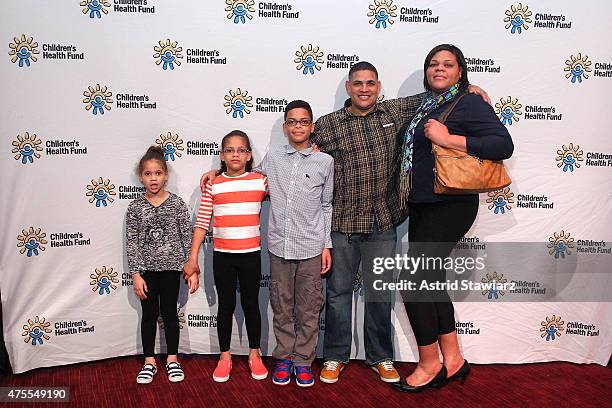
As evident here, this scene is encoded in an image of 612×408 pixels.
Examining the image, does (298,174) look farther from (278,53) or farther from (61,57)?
(61,57)

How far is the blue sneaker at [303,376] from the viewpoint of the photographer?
9.22 feet

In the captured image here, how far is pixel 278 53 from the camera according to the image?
10.3 feet

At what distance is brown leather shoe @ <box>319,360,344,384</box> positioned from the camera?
9.43 ft

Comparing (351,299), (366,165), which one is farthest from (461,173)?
(351,299)

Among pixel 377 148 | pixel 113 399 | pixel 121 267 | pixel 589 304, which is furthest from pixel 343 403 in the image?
pixel 589 304

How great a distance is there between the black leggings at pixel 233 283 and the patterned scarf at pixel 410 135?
0.96 metres

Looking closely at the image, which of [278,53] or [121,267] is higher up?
[278,53]

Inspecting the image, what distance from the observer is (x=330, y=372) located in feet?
9.51

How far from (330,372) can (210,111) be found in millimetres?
1816

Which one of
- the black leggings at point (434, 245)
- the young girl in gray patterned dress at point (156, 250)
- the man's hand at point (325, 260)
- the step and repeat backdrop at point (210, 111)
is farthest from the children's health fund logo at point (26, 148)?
the black leggings at point (434, 245)

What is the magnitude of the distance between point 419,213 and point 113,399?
2.00m

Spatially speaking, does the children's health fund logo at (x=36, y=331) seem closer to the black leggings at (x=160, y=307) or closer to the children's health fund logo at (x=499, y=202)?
the black leggings at (x=160, y=307)

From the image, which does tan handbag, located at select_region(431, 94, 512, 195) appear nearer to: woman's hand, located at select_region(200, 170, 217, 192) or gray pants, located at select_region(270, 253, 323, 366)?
gray pants, located at select_region(270, 253, 323, 366)

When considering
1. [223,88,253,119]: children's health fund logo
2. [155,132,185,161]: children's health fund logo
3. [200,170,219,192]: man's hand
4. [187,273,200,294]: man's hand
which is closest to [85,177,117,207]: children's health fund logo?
[155,132,185,161]: children's health fund logo
